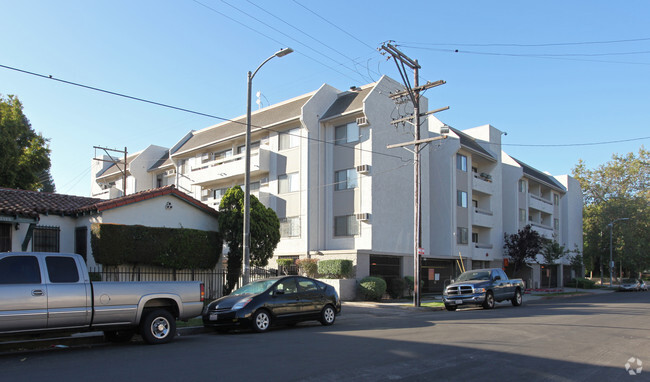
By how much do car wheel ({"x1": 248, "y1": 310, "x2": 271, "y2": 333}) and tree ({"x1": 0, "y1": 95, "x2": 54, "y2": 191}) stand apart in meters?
20.9

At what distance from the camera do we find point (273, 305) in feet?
43.5

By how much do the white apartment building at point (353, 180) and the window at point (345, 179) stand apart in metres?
0.06

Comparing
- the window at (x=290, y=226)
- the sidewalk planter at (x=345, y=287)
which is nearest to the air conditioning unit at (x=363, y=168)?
the window at (x=290, y=226)

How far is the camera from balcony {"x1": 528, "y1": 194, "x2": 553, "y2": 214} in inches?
1880

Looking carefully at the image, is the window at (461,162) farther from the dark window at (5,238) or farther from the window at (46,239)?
the dark window at (5,238)

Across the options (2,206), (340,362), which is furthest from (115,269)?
(340,362)

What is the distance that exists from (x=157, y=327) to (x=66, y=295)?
2.04 meters

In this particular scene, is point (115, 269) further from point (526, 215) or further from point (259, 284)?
point (526, 215)

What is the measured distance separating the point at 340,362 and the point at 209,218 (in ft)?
48.1

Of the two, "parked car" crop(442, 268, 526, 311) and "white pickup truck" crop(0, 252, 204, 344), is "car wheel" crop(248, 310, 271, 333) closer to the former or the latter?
"white pickup truck" crop(0, 252, 204, 344)

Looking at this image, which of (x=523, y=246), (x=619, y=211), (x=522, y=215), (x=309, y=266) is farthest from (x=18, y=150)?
(x=619, y=211)

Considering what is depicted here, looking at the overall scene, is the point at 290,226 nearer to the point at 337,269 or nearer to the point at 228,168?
the point at 337,269

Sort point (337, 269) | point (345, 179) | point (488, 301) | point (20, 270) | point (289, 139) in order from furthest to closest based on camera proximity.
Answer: point (289, 139) < point (345, 179) < point (337, 269) < point (488, 301) < point (20, 270)

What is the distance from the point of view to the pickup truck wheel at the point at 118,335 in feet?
36.6
